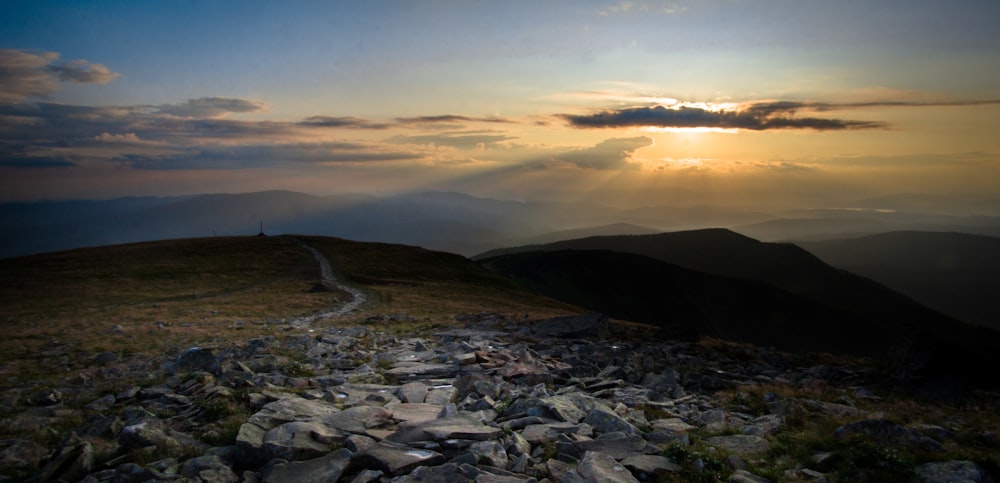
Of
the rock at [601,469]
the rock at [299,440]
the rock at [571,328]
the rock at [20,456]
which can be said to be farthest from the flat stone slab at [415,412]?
the rock at [571,328]

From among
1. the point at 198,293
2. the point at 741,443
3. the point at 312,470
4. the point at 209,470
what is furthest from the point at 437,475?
the point at 198,293

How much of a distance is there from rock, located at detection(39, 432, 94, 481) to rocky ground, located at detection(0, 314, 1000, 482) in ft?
0.11

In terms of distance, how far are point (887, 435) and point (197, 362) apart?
20.8 m

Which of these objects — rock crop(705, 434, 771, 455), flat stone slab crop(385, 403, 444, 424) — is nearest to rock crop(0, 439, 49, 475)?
flat stone slab crop(385, 403, 444, 424)

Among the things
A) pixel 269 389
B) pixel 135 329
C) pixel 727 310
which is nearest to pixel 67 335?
pixel 135 329

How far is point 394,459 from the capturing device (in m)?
9.93

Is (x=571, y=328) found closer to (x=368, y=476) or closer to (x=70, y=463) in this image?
(x=368, y=476)

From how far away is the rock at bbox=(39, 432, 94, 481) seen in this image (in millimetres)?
9734

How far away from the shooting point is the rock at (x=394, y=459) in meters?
9.70

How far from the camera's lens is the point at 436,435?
1106 centimetres

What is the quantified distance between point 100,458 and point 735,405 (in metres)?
16.3

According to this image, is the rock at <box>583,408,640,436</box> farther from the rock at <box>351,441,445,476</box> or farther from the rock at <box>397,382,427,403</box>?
the rock at <box>397,382,427,403</box>

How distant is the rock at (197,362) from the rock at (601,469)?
13410 mm

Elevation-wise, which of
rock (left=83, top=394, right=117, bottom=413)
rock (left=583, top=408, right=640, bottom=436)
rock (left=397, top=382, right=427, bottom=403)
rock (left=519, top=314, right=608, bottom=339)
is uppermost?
rock (left=583, top=408, right=640, bottom=436)
